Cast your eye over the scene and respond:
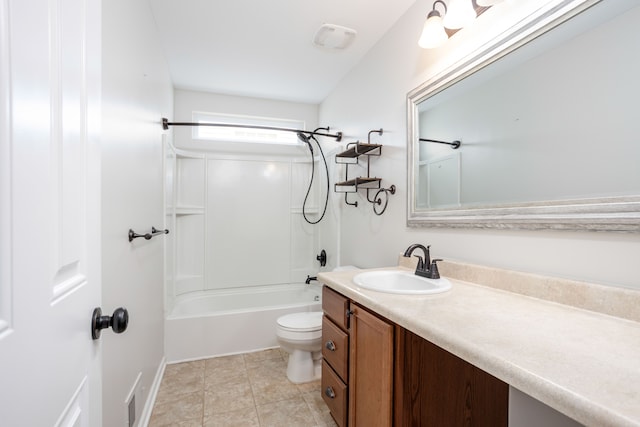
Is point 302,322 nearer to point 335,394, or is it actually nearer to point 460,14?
point 335,394

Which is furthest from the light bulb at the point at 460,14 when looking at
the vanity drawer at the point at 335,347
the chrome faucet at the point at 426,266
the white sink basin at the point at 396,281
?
the vanity drawer at the point at 335,347

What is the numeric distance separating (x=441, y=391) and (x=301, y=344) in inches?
43.0

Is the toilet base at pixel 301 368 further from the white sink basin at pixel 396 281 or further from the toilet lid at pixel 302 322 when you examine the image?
the white sink basin at pixel 396 281

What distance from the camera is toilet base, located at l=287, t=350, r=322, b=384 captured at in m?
2.00

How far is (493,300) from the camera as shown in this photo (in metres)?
1.04

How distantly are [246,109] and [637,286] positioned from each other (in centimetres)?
318

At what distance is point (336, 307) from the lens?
1.42 m

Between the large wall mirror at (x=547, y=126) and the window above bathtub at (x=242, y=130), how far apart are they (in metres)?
2.04

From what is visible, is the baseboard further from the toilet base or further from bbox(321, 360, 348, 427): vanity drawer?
bbox(321, 360, 348, 427): vanity drawer

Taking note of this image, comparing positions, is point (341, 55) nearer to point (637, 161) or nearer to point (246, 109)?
point (246, 109)

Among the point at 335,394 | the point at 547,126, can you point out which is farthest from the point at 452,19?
the point at 335,394

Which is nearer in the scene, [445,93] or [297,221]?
[445,93]

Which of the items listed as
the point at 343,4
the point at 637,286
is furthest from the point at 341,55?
the point at 637,286

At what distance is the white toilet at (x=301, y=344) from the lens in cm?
196
